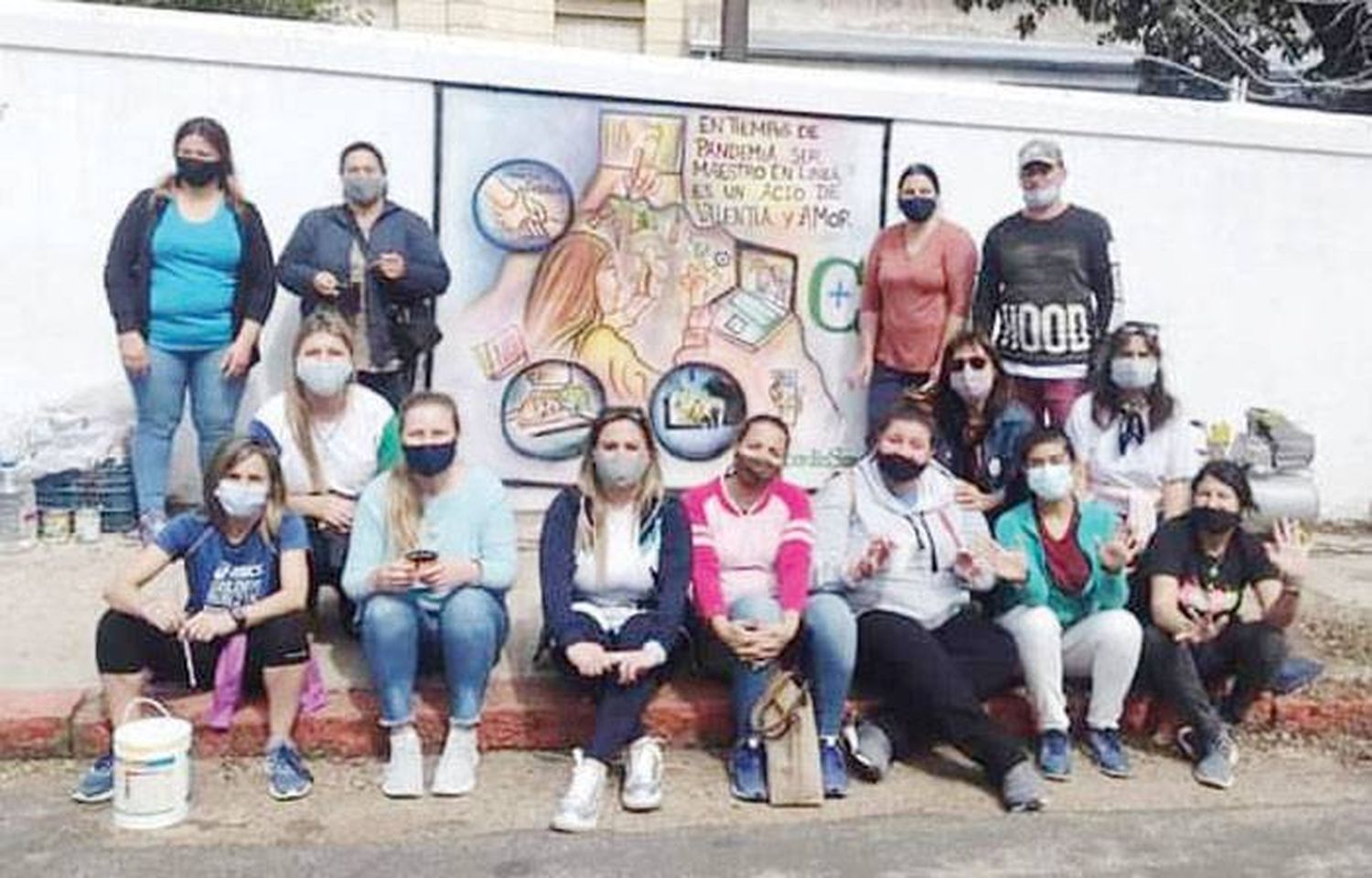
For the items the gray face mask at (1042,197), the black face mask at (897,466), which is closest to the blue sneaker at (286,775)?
the black face mask at (897,466)

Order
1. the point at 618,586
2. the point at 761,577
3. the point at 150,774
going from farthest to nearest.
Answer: the point at 761,577, the point at 618,586, the point at 150,774

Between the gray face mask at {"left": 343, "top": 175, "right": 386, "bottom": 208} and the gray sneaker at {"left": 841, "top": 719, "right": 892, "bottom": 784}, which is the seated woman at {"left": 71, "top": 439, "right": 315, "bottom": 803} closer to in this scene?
the gray sneaker at {"left": 841, "top": 719, "right": 892, "bottom": 784}

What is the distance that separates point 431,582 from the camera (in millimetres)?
4281

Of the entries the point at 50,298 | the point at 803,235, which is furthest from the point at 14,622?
the point at 803,235

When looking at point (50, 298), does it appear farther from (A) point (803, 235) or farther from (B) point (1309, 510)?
(B) point (1309, 510)

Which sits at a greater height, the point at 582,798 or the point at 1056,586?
the point at 1056,586

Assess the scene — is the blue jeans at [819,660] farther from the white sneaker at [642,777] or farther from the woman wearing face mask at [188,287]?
the woman wearing face mask at [188,287]

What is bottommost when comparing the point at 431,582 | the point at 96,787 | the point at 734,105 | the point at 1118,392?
the point at 96,787

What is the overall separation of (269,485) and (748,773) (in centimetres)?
166

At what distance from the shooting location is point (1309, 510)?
21.6ft

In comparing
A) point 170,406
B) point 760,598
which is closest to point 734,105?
point 170,406

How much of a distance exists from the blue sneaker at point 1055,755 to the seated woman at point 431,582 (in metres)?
1.73

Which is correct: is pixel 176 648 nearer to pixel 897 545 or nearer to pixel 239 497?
pixel 239 497

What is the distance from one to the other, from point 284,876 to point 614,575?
1.29 m
